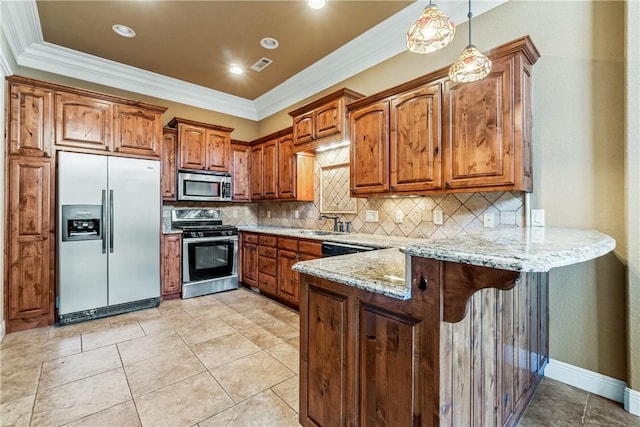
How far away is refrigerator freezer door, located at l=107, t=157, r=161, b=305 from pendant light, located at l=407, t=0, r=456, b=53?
3.39 meters

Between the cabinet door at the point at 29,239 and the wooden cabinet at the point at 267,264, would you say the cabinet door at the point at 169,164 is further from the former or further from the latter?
the wooden cabinet at the point at 267,264

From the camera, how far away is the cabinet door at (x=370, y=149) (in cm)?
279

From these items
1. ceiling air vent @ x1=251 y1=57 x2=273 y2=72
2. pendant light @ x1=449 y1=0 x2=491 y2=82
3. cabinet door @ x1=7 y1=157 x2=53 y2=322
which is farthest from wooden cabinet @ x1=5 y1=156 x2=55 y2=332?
pendant light @ x1=449 y1=0 x2=491 y2=82

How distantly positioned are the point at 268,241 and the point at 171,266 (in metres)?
1.36

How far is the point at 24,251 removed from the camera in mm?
3006

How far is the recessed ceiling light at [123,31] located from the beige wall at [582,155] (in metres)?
3.76

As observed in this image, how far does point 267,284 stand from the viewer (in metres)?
4.04

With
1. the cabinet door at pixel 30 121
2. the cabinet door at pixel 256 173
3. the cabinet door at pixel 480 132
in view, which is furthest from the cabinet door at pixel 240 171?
the cabinet door at pixel 480 132

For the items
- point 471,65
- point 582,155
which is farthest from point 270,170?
point 582,155

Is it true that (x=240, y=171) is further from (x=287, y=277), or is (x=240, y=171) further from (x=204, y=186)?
(x=287, y=277)

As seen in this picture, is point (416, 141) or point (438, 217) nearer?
point (416, 141)

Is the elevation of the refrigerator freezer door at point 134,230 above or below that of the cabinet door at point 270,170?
below

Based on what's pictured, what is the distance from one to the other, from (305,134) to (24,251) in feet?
10.6

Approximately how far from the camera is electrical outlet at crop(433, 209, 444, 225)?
2.76 metres
